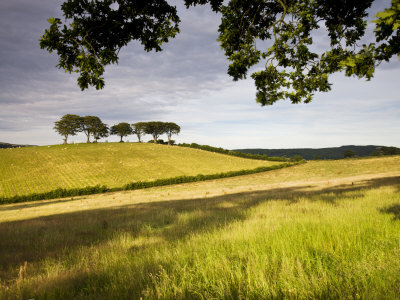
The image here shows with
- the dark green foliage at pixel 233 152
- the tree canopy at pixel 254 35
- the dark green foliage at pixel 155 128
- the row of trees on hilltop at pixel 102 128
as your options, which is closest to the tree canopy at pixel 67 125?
the row of trees on hilltop at pixel 102 128

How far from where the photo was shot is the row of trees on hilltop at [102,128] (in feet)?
366

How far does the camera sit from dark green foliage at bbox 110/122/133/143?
427 feet

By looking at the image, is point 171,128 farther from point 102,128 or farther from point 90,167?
point 90,167

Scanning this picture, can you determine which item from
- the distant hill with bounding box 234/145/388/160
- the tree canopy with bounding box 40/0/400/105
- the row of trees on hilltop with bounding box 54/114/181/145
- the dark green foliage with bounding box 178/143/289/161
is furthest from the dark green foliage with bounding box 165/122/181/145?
the tree canopy with bounding box 40/0/400/105

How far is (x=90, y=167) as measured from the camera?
2292 inches

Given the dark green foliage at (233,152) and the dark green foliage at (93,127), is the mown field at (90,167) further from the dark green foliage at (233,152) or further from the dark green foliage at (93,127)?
the dark green foliage at (93,127)

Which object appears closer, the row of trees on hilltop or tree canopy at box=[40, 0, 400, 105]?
tree canopy at box=[40, 0, 400, 105]

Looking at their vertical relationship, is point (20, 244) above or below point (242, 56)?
below

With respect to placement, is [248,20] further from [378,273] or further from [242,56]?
[378,273]

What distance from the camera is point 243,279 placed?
2.60 meters

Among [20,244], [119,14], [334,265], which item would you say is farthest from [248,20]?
[20,244]

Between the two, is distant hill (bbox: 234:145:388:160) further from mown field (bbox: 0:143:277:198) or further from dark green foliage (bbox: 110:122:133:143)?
mown field (bbox: 0:143:277:198)

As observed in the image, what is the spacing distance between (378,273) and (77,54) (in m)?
8.46

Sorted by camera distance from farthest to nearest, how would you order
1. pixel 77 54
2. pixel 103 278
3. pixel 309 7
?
pixel 309 7 → pixel 77 54 → pixel 103 278
